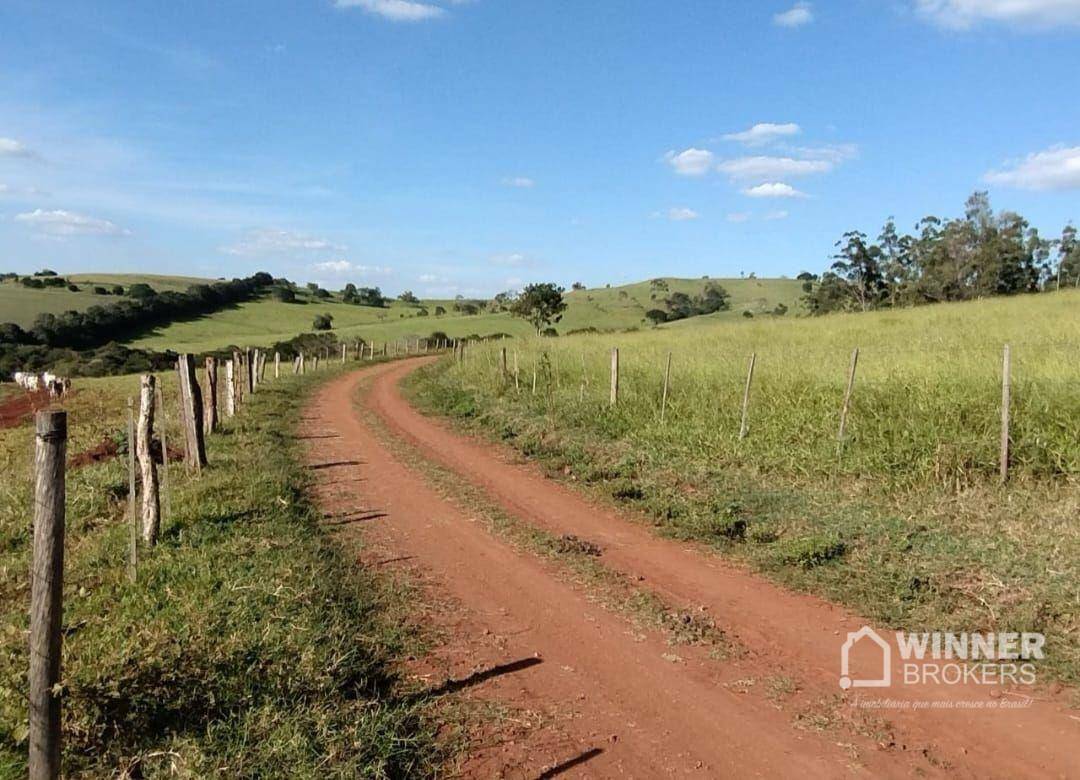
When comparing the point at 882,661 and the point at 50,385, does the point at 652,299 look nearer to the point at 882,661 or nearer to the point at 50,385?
the point at 50,385

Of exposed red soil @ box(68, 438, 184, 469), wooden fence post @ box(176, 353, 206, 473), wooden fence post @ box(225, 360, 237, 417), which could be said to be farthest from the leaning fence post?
wooden fence post @ box(225, 360, 237, 417)

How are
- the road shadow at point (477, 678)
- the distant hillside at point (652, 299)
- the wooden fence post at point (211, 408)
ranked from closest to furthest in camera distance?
the road shadow at point (477, 678) < the wooden fence post at point (211, 408) < the distant hillside at point (652, 299)

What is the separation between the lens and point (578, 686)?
4621 mm

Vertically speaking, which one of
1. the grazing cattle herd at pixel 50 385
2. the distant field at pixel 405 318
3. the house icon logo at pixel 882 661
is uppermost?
the distant field at pixel 405 318

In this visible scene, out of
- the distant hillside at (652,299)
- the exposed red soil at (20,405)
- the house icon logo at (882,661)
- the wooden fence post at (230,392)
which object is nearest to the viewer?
the house icon logo at (882,661)

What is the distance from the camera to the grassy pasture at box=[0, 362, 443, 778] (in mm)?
3631

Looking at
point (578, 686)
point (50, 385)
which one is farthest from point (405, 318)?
point (578, 686)

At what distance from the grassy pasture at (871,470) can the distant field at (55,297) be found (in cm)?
6876

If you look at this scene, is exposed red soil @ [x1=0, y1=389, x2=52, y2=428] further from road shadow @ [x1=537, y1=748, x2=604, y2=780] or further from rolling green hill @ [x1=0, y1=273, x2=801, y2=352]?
road shadow @ [x1=537, y1=748, x2=604, y2=780]

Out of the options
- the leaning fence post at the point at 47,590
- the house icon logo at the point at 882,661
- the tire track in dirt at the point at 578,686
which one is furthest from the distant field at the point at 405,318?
the leaning fence post at the point at 47,590

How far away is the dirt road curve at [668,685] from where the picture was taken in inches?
152

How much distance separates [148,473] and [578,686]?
498 cm

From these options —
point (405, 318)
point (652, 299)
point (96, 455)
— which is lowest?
point (96, 455)

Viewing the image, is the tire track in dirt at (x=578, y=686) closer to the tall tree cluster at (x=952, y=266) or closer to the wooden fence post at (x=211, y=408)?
the wooden fence post at (x=211, y=408)
